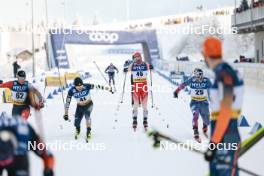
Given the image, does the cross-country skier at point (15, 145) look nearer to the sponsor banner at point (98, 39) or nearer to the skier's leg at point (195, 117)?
the skier's leg at point (195, 117)

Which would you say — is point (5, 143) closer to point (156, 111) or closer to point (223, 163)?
point (223, 163)

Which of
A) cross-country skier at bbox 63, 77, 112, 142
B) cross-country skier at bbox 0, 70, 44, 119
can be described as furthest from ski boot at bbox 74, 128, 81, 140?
cross-country skier at bbox 0, 70, 44, 119

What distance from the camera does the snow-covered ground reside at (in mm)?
8570

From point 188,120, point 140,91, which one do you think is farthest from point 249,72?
point 140,91

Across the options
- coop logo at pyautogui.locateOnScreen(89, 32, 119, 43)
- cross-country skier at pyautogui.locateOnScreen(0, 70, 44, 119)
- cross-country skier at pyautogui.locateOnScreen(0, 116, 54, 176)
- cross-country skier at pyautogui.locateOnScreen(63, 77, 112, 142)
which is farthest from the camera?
coop logo at pyautogui.locateOnScreen(89, 32, 119, 43)

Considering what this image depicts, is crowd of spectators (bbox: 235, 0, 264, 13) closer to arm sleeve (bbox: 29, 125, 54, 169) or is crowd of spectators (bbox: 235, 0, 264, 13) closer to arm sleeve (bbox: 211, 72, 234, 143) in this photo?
arm sleeve (bbox: 211, 72, 234, 143)

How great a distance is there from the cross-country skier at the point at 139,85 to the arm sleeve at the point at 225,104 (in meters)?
7.81

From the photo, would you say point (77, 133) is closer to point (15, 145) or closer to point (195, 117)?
point (195, 117)

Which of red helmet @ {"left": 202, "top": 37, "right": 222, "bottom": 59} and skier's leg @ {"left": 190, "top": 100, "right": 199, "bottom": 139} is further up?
red helmet @ {"left": 202, "top": 37, "right": 222, "bottom": 59}

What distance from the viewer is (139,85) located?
13.2 meters

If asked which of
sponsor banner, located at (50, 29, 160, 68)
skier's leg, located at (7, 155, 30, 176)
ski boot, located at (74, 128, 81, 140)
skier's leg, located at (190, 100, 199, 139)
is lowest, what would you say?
ski boot, located at (74, 128, 81, 140)

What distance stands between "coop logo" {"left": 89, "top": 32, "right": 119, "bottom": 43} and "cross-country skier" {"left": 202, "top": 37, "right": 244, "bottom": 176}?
4959 cm

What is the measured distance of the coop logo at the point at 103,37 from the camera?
2147 inches

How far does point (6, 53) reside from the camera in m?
84.1
